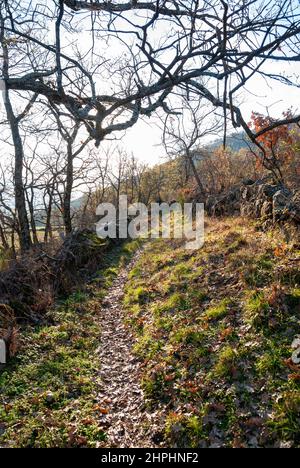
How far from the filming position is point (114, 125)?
12.9ft

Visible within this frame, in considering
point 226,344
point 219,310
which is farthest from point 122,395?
point 219,310

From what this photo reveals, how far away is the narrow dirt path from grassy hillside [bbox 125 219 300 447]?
0.19 meters

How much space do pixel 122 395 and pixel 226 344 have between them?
1.78m

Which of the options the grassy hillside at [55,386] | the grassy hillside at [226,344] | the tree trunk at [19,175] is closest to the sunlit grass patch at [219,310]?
the grassy hillside at [226,344]

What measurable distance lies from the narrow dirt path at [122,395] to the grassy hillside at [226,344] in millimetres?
194

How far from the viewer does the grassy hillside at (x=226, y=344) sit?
4145 millimetres

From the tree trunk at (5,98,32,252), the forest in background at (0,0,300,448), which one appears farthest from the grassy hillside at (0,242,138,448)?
the tree trunk at (5,98,32,252)

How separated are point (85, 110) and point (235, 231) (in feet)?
25.7

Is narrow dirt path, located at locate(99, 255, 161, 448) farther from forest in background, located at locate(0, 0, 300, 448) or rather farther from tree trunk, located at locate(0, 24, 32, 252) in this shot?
tree trunk, located at locate(0, 24, 32, 252)

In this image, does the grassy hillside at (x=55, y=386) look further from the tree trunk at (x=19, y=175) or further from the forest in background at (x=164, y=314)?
the tree trunk at (x=19, y=175)

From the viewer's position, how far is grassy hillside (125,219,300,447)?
4.14 m

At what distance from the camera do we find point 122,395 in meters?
5.34

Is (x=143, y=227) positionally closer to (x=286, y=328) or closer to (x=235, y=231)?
(x=235, y=231)
